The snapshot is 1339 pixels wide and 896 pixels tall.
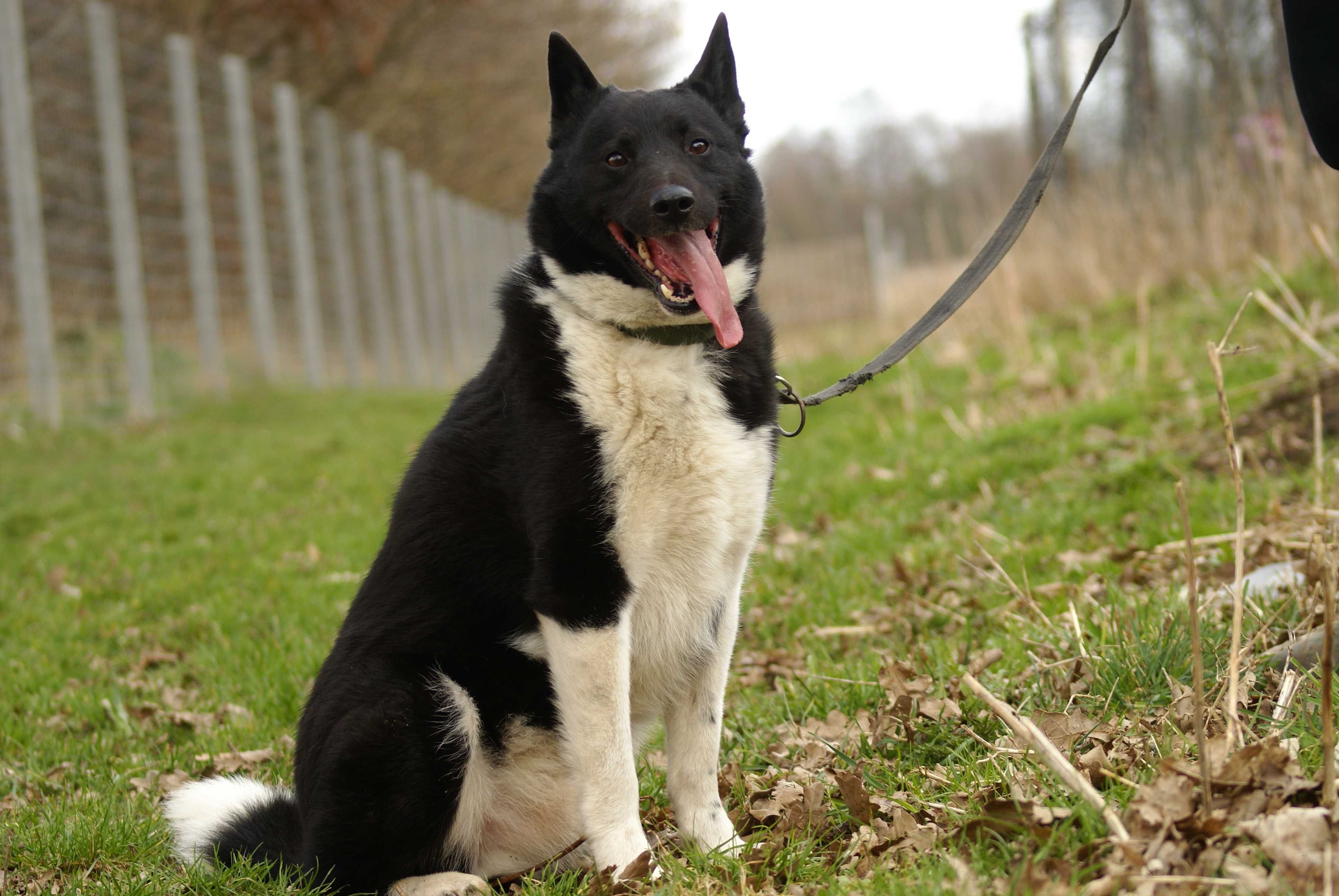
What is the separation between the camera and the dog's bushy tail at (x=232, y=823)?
252 centimetres

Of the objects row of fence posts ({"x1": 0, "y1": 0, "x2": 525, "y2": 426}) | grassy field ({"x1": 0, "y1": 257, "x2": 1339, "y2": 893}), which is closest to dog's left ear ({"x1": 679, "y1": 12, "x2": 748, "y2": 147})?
row of fence posts ({"x1": 0, "y1": 0, "x2": 525, "y2": 426})

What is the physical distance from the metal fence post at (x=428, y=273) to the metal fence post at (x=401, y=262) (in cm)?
112

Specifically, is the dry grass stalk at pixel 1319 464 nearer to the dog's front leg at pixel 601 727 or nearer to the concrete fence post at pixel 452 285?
the dog's front leg at pixel 601 727

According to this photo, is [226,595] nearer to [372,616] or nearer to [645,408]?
[372,616]

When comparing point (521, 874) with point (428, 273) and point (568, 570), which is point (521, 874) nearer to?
point (568, 570)

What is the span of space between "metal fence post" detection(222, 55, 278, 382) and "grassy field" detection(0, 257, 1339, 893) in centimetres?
462

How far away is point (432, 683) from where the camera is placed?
8.03 feet

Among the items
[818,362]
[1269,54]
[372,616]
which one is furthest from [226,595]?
[1269,54]

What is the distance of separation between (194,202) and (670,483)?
11.5 meters

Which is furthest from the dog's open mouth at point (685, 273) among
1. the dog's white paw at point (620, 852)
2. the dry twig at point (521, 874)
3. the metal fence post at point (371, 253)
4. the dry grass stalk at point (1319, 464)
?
the metal fence post at point (371, 253)

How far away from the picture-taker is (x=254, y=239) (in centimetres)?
1336

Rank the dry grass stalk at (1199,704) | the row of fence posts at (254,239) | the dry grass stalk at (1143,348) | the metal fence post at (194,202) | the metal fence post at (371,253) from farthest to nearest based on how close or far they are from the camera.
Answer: the metal fence post at (371,253) < the metal fence post at (194,202) < the row of fence posts at (254,239) < the dry grass stalk at (1143,348) < the dry grass stalk at (1199,704)

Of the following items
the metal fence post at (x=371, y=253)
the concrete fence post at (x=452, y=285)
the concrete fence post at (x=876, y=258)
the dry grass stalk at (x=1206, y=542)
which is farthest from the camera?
the concrete fence post at (x=876, y=258)

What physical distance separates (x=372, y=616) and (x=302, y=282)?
13.6 meters
